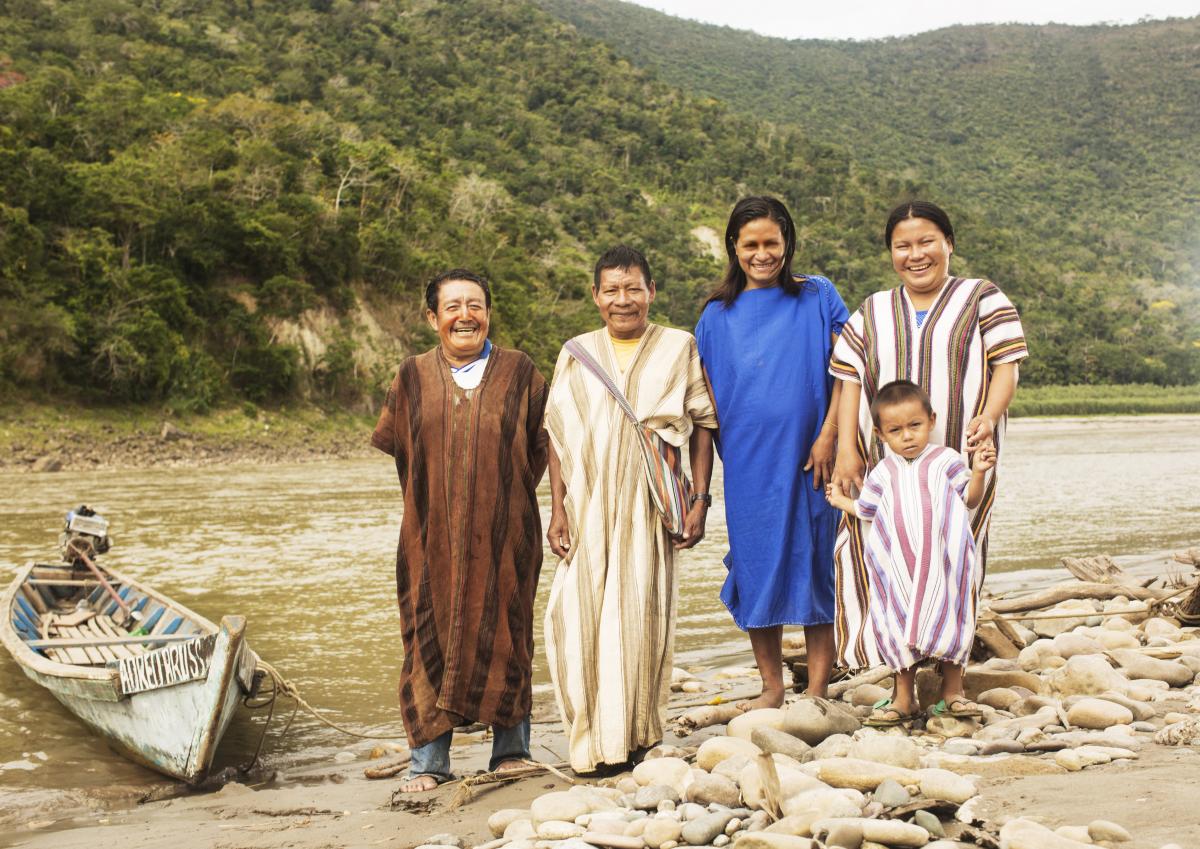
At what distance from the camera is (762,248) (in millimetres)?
3725

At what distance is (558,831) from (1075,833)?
3.98 ft

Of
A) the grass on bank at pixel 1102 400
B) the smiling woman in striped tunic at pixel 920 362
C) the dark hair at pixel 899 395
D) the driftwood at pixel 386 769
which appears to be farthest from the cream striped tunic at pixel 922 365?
the grass on bank at pixel 1102 400

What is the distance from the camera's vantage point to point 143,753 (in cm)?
480

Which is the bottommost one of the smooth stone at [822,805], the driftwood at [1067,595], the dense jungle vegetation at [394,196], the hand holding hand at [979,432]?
the driftwood at [1067,595]

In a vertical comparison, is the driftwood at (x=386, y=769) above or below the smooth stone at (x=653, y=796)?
below

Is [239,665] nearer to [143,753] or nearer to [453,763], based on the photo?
[143,753]

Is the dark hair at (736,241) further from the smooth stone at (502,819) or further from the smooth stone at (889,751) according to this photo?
the smooth stone at (502,819)

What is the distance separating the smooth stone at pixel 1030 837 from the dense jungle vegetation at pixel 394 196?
83.7 ft

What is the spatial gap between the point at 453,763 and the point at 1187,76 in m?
119

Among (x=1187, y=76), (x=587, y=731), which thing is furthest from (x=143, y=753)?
(x=1187, y=76)

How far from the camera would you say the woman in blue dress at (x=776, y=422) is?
369 cm

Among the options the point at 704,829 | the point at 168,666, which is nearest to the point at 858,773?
the point at 704,829

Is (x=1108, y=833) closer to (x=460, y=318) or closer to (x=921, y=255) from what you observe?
(x=921, y=255)

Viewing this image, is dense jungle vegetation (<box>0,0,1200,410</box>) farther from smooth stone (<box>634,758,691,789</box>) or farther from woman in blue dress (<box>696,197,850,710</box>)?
smooth stone (<box>634,758,691,789</box>)
